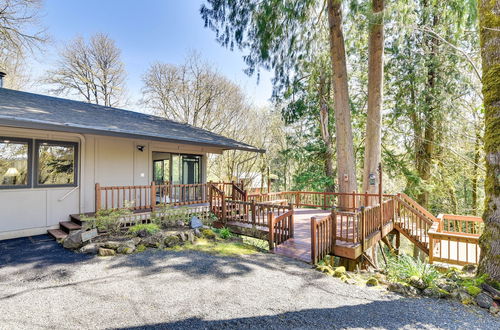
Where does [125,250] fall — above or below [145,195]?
below

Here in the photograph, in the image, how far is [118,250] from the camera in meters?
5.08

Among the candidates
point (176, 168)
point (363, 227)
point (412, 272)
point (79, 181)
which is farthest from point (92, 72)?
point (412, 272)

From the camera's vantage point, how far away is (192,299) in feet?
10.9

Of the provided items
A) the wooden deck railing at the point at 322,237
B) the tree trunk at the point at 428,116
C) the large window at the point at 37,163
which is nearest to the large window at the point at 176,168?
the large window at the point at 37,163

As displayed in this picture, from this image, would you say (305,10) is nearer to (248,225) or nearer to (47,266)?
(248,225)

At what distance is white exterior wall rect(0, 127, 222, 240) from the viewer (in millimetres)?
5961

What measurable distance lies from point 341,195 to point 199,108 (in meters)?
13.3

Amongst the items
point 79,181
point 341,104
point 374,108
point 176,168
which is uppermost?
point 341,104

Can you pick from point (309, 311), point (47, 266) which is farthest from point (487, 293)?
point (47, 266)

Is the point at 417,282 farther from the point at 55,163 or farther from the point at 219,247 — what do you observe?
the point at 55,163

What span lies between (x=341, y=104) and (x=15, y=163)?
9.71 metres

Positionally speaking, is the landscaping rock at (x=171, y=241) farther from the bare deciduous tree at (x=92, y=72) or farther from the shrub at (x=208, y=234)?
the bare deciduous tree at (x=92, y=72)

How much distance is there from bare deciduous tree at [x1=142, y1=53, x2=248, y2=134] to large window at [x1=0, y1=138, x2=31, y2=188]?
13.2 m

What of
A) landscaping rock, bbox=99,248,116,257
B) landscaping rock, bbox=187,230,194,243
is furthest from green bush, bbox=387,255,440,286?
landscaping rock, bbox=99,248,116,257
